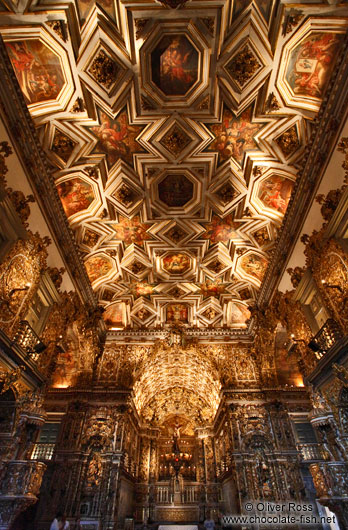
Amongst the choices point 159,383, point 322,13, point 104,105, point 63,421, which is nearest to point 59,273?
point 104,105

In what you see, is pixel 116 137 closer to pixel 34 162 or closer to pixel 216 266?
pixel 34 162

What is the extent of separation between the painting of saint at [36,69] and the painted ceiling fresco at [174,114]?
3cm

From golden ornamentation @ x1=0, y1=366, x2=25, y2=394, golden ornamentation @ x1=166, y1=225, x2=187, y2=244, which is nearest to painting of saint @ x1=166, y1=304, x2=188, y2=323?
golden ornamentation @ x1=166, y1=225, x2=187, y2=244

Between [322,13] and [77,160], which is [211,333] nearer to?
[77,160]

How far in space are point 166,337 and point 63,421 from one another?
689cm

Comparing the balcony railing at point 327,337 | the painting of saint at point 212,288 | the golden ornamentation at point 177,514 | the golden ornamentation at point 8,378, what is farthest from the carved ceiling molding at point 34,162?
the golden ornamentation at point 177,514

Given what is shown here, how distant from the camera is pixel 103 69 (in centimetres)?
888

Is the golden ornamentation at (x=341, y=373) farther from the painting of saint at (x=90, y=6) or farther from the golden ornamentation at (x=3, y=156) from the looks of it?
the painting of saint at (x=90, y=6)

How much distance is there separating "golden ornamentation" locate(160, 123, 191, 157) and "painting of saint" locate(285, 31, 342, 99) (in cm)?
372

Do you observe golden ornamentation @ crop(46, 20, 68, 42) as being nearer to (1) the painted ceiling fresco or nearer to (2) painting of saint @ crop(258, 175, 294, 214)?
(1) the painted ceiling fresco

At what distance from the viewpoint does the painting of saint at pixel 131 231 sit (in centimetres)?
1350

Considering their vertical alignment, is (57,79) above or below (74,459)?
above

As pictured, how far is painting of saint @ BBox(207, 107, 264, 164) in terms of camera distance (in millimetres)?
10183

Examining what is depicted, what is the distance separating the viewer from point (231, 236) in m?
14.2
